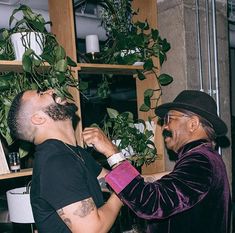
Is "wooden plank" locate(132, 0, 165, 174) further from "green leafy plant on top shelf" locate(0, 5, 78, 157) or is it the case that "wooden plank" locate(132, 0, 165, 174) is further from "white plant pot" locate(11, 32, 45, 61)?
"white plant pot" locate(11, 32, 45, 61)

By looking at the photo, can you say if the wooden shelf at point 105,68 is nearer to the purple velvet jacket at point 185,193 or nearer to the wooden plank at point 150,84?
the wooden plank at point 150,84

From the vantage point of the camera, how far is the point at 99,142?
65.5 inches

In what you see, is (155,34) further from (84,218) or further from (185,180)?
(84,218)

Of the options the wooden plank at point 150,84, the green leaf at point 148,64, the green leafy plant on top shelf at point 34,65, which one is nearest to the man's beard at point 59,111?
the green leafy plant on top shelf at point 34,65

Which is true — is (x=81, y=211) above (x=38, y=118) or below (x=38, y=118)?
below

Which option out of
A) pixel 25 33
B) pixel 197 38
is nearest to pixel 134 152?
pixel 197 38

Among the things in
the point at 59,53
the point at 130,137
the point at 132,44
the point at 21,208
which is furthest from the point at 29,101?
the point at 132,44

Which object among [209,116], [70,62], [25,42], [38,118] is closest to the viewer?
[38,118]

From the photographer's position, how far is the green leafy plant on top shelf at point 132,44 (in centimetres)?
249

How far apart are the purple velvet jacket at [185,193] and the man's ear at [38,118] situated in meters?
0.42

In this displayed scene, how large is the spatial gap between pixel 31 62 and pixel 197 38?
1.37 m

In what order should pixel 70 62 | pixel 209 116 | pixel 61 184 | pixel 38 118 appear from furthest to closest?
pixel 70 62
pixel 209 116
pixel 38 118
pixel 61 184

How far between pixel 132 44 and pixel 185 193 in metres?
1.37

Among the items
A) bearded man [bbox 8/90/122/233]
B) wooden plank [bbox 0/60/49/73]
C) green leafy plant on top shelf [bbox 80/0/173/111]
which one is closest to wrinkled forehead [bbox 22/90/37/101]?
bearded man [bbox 8/90/122/233]
